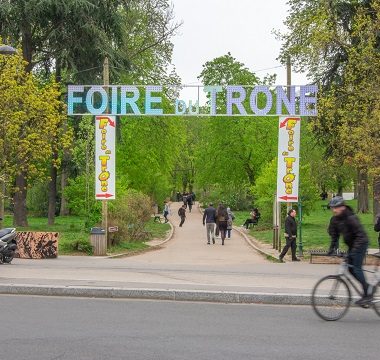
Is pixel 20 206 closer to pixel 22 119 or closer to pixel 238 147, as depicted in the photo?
pixel 22 119

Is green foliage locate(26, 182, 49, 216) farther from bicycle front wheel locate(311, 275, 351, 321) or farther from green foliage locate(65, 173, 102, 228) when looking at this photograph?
bicycle front wheel locate(311, 275, 351, 321)

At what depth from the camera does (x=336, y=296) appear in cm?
1023

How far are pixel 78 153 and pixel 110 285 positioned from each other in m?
25.6

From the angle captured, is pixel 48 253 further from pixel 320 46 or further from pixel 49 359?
pixel 49 359

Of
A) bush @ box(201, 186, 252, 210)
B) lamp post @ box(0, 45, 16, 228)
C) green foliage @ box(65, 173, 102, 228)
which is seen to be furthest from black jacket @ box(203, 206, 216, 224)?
bush @ box(201, 186, 252, 210)

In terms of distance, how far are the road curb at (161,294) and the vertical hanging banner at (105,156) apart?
1138 centimetres

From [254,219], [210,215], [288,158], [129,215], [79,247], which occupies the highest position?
[288,158]

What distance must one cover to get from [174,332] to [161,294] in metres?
3.19

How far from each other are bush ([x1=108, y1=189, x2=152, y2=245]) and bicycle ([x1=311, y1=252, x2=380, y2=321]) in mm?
17365

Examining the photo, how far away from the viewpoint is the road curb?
11891mm

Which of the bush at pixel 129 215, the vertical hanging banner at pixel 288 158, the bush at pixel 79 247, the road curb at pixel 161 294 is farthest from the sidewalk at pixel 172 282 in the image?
the bush at pixel 129 215

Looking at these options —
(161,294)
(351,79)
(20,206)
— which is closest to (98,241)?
(351,79)

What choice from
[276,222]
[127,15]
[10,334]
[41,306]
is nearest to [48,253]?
[276,222]

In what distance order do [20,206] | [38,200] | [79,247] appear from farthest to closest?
[38,200], [20,206], [79,247]
